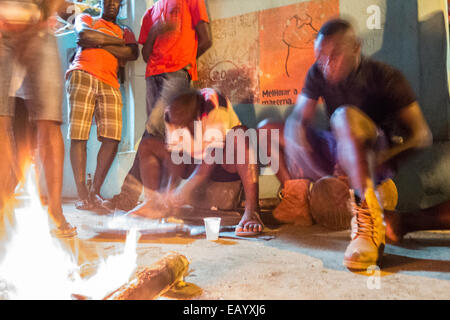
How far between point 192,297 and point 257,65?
10.1 ft

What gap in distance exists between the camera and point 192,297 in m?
1.11

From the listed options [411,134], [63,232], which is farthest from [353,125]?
[63,232]

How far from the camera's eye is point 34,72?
1880 mm

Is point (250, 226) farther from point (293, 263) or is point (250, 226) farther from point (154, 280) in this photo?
point (154, 280)

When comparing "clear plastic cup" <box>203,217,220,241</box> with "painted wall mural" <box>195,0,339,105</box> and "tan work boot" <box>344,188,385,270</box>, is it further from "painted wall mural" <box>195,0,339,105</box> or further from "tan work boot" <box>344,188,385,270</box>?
"painted wall mural" <box>195,0,339,105</box>

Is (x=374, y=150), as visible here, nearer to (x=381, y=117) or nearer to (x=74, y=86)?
(x=381, y=117)

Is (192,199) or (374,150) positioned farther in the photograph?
(192,199)

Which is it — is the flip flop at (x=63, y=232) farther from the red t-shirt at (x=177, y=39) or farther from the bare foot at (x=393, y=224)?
the red t-shirt at (x=177, y=39)

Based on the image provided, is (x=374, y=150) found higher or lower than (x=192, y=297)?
higher

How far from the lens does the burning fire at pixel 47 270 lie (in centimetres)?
108

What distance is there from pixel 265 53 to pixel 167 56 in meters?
1.14

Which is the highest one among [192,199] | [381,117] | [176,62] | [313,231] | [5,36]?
[176,62]

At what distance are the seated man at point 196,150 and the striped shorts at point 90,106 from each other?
0.94 m
